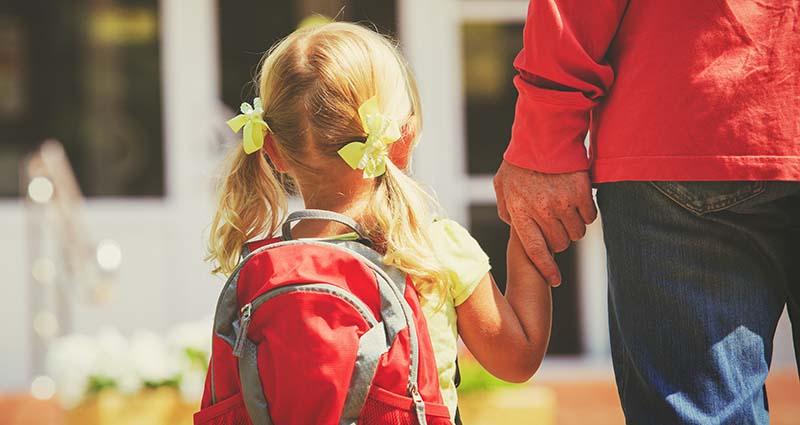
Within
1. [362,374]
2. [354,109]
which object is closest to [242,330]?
[362,374]

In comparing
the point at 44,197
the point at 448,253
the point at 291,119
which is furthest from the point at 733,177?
the point at 44,197

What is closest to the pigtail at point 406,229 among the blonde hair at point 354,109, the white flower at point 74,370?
the blonde hair at point 354,109

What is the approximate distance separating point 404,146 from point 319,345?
1.51ft

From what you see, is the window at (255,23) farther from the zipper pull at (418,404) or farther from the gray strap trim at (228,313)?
the zipper pull at (418,404)

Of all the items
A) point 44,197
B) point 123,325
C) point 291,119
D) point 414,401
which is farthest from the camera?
point 123,325

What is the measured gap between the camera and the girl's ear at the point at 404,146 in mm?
2109

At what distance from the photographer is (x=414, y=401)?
1880mm

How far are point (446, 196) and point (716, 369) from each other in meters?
4.61

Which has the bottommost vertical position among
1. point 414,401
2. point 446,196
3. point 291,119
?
point 446,196

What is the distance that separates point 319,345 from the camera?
6.04 feet

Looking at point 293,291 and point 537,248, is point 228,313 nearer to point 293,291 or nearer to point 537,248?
point 293,291

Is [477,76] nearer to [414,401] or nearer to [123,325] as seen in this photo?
[123,325]

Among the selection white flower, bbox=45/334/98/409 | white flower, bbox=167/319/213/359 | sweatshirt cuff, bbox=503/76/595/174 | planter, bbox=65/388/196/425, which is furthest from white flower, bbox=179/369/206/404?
sweatshirt cuff, bbox=503/76/595/174

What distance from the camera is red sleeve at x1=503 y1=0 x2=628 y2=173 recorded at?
6.69 ft
